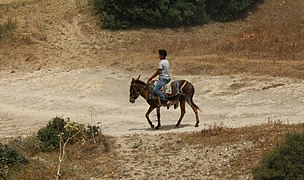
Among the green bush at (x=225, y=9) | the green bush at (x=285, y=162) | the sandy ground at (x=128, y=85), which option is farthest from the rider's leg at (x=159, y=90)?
the green bush at (x=225, y=9)

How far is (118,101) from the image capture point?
77.6 feet

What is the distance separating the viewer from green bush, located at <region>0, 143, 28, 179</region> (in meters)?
14.6

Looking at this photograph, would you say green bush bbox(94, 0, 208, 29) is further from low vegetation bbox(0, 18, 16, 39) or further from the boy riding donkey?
the boy riding donkey

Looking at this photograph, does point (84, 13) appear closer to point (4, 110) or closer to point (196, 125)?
point (4, 110)

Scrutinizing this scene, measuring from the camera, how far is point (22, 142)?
682 inches

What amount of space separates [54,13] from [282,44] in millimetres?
13687

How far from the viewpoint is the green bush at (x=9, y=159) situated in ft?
47.9

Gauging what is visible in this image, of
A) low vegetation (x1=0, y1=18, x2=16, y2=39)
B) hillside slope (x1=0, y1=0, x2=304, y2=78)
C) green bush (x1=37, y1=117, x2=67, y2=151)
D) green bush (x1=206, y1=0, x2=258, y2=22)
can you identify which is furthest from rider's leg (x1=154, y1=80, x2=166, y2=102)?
green bush (x1=206, y1=0, x2=258, y2=22)

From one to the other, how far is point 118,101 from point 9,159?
30.0 ft

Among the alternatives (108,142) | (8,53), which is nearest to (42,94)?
(8,53)

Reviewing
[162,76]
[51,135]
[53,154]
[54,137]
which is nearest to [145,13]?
[162,76]

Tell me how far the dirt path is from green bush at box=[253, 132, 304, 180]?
444 centimetres

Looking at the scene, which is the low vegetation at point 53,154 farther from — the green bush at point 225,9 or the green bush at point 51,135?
the green bush at point 225,9

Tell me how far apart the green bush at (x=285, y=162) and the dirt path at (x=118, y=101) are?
4.44 m
